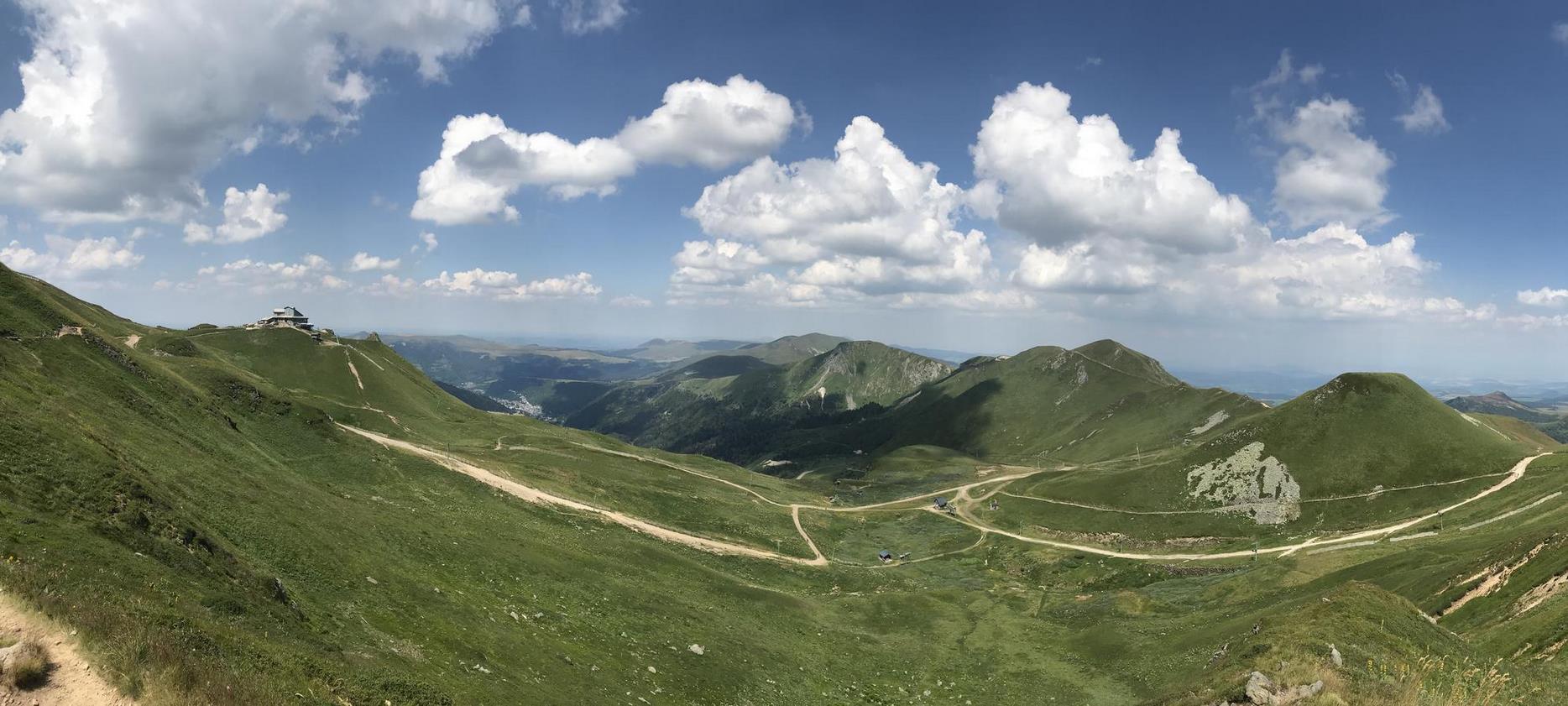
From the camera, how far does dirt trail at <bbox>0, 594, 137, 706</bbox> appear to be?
15.2m

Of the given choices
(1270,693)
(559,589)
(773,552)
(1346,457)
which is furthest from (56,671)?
(1346,457)

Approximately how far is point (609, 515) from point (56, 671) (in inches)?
3023

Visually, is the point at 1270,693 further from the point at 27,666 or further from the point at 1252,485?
the point at 1252,485

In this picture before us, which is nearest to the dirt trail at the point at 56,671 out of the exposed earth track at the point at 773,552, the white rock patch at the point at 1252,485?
the exposed earth track at the point at 773,552

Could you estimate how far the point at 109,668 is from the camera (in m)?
16.1

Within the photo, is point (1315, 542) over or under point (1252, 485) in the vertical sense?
under

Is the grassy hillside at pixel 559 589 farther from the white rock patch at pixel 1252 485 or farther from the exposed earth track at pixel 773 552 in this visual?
the white rock patch at pixel 1252 485

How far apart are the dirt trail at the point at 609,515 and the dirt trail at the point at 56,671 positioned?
69.6m

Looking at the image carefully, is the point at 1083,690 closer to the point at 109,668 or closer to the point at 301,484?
the point at 109,668

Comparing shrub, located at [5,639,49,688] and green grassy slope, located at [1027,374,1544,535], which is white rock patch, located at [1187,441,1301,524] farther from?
shrub, located at [5,639,49,688]

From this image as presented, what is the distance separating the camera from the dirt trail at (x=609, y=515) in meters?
87.4

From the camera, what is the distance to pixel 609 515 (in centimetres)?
9106

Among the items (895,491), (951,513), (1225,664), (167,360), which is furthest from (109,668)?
(895,491)

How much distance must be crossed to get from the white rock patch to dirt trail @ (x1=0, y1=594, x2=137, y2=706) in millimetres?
143591
